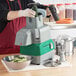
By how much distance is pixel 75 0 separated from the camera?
4254 mm

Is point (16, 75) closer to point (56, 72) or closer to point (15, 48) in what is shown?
point (56, 72)

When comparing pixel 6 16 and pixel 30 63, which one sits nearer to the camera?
pixel 30 63

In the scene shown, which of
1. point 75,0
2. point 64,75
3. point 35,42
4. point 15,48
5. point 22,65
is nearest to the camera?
point 64,75

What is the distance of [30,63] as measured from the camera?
6.88 feet

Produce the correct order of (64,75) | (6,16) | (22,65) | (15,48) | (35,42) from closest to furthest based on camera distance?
1. (64,75)
2. (22,65)
3. (35,42)
4. (6,16)
5. (15,48)

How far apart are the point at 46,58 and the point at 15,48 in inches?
35.8

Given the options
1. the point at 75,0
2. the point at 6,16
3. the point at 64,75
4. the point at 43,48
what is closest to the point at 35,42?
the point at 43,48

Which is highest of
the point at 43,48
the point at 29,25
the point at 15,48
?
the point at 29,25

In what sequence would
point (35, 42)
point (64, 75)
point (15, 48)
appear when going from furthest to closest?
1. point (15, 48)
2. point (35, 42)
3. point (64, 75)

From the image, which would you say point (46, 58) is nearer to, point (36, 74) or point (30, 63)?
point (30, 63)

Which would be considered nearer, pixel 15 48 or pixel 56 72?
pixel 56 72

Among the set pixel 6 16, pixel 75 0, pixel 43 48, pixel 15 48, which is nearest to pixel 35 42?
pixel 43 48

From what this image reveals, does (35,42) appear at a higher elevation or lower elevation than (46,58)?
higher

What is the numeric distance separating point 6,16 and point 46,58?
2.70ft
